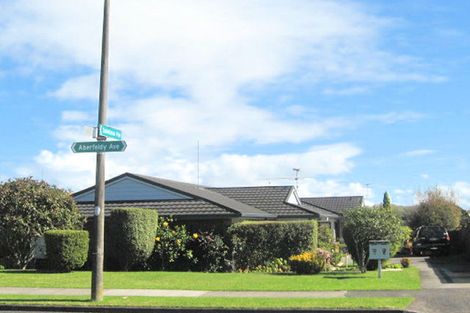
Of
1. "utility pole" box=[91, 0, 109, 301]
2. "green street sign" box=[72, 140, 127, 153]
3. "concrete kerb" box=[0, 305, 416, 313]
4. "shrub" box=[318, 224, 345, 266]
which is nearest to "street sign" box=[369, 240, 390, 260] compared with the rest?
"shrub" box=[318, 224, 345, 266]

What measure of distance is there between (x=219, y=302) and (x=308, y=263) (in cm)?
775

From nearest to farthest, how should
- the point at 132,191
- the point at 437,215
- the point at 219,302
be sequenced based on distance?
1. the point at 219,302
2. the point at 132,191
3. the point at 437,215

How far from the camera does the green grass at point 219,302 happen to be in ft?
39.9

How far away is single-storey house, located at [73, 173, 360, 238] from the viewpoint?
23506 millimetres

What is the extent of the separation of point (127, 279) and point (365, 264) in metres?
7.97

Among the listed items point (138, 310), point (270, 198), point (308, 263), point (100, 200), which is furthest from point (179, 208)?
point (138, 310)

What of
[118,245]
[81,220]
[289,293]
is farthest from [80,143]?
[81,220]

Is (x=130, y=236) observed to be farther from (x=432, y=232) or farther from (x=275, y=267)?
(x=432, y=232)

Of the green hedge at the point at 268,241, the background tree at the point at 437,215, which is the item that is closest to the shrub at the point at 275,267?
the green hedge at the point at 268,241

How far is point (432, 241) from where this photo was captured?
32.0 metres

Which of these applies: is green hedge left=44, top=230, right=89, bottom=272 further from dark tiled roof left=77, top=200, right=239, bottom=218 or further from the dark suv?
the dark suv

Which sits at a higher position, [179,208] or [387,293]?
[179,208]

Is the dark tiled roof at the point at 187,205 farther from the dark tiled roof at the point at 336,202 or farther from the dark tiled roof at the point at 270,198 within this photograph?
the dark tiled roof at the point at 336,202

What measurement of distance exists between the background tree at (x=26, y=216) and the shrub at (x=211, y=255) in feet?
16.2
